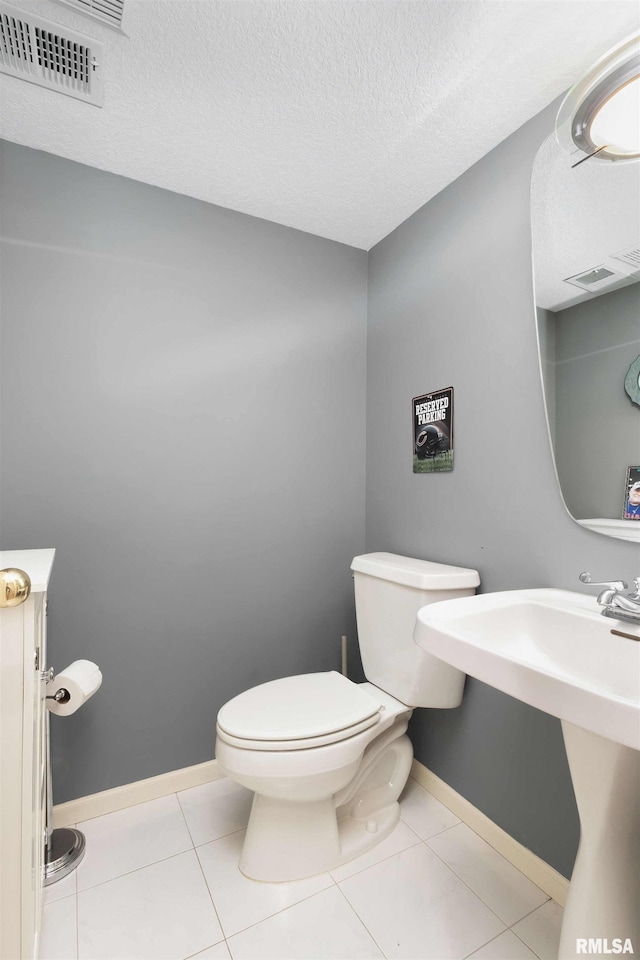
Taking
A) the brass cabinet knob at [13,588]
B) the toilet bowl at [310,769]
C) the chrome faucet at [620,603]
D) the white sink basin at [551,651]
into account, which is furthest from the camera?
the toilet bowl at [310,769]

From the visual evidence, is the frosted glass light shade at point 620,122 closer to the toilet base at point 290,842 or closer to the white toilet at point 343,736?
the white toilet at point 343,736

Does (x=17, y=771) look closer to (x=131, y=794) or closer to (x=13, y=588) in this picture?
(x=13, y=588)

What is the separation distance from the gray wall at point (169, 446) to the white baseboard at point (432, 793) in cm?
4

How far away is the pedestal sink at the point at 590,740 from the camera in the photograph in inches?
28.0

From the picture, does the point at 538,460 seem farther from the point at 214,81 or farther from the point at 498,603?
the point at 214,81

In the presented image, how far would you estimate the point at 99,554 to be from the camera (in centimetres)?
153

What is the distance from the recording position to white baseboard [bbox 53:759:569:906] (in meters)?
1.25

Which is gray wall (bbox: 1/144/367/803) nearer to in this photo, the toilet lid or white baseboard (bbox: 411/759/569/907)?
the toilet lid

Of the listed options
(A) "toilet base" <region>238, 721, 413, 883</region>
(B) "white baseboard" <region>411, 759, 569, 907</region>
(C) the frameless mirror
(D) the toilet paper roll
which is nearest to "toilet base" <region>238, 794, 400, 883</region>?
(A) "toilet base" <region>238, 721, 413, 883</region>

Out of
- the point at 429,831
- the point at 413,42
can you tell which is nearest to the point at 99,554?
the point at 429,831

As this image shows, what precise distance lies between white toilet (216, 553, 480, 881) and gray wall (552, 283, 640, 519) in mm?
442

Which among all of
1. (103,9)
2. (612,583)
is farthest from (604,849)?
(103,9)

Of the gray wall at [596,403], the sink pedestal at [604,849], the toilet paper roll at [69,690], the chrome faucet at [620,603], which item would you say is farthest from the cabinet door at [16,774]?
the gray wall at [596,403]

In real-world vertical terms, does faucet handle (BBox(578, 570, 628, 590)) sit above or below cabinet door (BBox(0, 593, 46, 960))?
above
